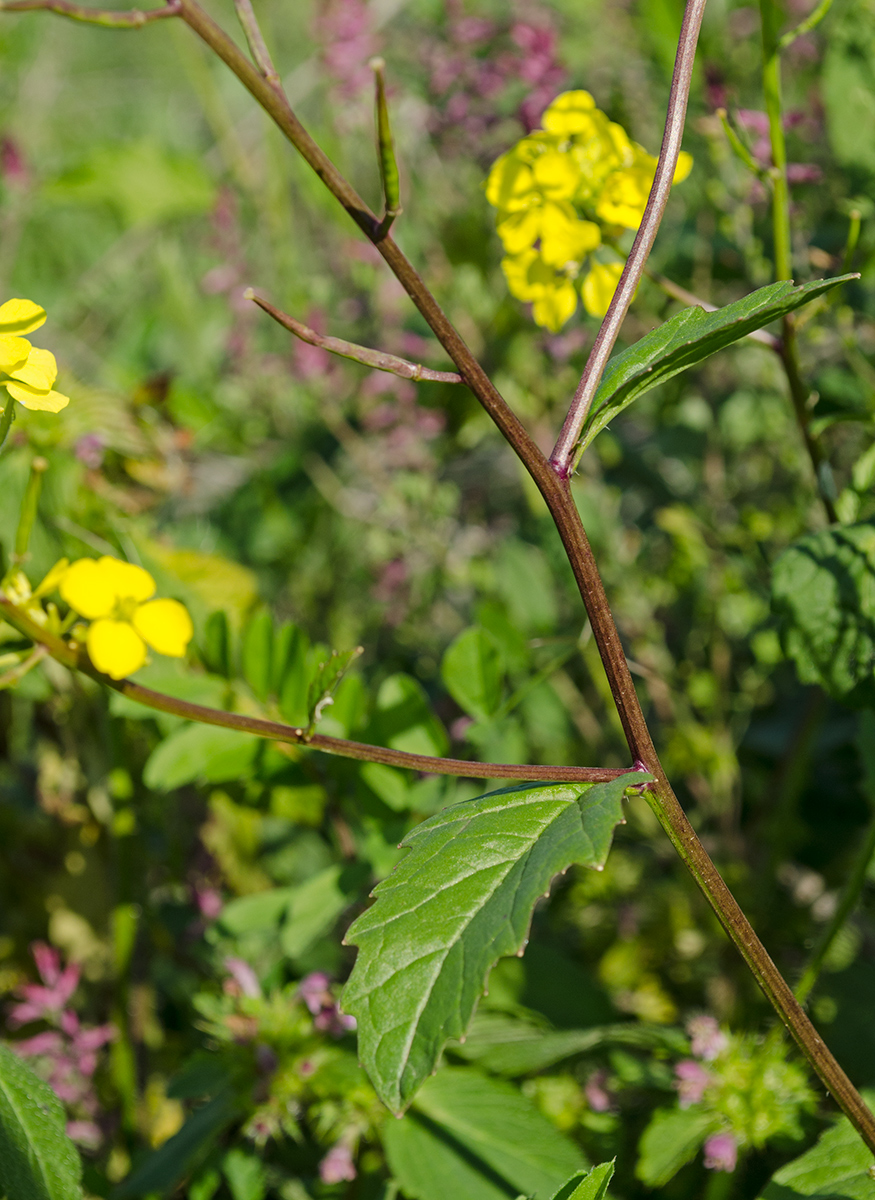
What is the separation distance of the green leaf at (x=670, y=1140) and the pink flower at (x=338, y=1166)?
9.1 inches

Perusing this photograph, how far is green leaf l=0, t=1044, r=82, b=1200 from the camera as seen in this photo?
0.57 metres

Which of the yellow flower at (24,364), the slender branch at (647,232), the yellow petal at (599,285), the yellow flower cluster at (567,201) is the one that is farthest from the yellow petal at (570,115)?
the yellow flower at (24,364)

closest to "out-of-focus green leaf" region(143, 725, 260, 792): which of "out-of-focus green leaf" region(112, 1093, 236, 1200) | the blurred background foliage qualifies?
the blurred background foliage

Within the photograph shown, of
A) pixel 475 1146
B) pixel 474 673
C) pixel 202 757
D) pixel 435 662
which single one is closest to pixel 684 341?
pixel 474 673

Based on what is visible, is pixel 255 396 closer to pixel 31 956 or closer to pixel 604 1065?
pixel 31 956

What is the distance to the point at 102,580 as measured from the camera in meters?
0.51

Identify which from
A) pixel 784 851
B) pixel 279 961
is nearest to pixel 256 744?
pixel 279 961

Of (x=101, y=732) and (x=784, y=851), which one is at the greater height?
(x=784, y=851)

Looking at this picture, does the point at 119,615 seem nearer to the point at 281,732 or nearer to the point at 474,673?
the point at 281,732

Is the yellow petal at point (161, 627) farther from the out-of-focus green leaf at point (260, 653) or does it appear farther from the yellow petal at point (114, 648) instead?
the out-of-focus green leaf at point (260, 653)

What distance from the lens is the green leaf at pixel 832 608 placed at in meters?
0.73

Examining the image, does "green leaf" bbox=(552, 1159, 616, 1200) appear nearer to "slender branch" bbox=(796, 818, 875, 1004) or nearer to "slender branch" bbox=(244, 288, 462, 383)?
"slender branch" bbox=(796, 818, 875, 1004)

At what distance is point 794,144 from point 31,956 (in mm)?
1560

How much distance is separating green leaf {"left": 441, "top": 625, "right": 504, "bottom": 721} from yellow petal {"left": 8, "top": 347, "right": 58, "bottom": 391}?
1.34 feet
